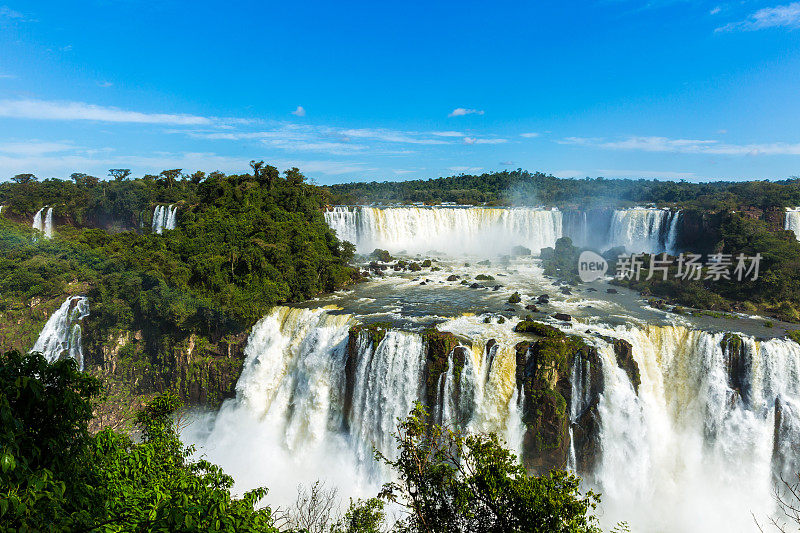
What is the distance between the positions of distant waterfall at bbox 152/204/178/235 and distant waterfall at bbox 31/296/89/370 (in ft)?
45.2

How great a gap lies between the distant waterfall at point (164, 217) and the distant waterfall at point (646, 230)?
34.0 meters

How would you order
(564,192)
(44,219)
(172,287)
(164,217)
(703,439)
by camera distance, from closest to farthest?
1. (703,439)
2. (172,287)
3. (164,217)
4. (44,219)
5. (564,192)

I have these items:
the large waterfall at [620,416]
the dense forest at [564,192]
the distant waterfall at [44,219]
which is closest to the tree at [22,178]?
the distant waterfall at [44,219]

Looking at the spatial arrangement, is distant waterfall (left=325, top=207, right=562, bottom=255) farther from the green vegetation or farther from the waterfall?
the waterfall

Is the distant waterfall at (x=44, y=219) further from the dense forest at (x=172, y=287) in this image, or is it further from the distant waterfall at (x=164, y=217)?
the dense forest at (x=172, y=287)

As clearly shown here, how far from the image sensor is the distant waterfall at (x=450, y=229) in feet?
114

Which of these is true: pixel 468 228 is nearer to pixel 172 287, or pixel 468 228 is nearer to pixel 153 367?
pixel 172 287

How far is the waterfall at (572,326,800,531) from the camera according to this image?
41.7ft

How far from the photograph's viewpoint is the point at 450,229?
3662cm

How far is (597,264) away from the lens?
26969mm

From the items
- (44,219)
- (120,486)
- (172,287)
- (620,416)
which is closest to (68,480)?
(120,486)

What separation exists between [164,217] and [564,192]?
44.6 m

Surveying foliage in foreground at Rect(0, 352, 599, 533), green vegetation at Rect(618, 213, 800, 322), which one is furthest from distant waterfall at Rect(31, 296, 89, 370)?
green vegetation at Rect(618, 213, 800, 322)

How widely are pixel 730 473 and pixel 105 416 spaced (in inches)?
918
